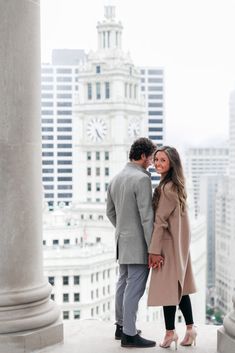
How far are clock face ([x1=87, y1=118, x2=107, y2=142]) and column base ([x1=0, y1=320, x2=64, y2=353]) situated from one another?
151199mm

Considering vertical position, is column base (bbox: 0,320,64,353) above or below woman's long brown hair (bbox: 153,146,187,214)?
below

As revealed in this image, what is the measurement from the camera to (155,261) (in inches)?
401

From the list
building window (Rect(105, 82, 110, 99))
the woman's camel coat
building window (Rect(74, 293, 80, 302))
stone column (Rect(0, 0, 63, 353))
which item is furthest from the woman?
building window (Rect(105, 82, 110, 99))

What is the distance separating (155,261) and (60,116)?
153199 mm

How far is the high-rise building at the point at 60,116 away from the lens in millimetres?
154625

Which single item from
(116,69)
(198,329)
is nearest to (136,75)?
(116,69)

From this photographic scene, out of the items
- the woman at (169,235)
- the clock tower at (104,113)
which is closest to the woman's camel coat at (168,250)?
the woman at (169,235)

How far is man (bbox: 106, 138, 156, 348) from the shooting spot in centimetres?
1027

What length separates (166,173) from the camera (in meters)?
10.4

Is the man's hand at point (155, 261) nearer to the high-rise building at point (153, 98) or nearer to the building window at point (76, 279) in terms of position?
the building window at point (76, 279)

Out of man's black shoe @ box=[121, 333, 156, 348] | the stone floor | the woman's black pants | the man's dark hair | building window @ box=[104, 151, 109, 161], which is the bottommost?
building window @ box=[104, 151, 109, 161]

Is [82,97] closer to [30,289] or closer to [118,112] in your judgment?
[118,112]

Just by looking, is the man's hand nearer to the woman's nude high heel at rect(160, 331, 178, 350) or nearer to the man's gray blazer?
the man's gray blazer

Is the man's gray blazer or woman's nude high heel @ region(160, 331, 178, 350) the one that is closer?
the man's gray blazer
